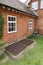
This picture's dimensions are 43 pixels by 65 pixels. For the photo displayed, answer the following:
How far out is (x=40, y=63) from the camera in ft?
22.8

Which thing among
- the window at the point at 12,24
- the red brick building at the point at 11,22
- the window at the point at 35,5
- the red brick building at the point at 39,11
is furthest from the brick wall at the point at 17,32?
the window at the point at 35,5

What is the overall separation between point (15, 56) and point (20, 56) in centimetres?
53

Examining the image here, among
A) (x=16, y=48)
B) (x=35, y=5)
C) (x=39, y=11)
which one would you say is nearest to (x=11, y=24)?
(x=16, y=48)

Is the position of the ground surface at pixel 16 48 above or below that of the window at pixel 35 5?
below

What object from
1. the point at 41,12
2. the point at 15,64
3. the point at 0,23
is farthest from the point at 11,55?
the point at 41,12

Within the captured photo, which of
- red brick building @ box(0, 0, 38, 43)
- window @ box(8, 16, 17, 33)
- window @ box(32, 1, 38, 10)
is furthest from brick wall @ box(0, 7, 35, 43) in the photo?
window @ box(32, 1, 38, 10)

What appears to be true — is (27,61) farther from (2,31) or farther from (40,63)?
(2,31)

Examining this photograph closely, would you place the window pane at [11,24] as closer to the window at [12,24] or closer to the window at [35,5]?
the window at [12,24]

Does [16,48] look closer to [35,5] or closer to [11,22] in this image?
[11,22]

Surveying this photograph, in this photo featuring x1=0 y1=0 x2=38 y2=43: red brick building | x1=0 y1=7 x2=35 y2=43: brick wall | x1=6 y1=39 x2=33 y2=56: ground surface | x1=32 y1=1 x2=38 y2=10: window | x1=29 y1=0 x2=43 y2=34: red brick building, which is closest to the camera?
x1=6 y1=39 x2=33 y2=56: ground surface

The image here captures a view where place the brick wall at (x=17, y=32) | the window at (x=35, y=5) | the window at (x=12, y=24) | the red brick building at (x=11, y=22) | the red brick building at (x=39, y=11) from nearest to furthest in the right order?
the red brick building at (x=11, y=22), the brick wall at (x=17, y=32), the window at (x=12, y=24), the red brick building at (x=39, y=11), the window at (x=35, y=5)

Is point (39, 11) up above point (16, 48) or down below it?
above

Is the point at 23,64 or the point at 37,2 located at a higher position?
the point at 37,2

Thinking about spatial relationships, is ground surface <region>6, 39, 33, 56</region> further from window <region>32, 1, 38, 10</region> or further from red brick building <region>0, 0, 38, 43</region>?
window <region>32, 1, 38, 10</region>
